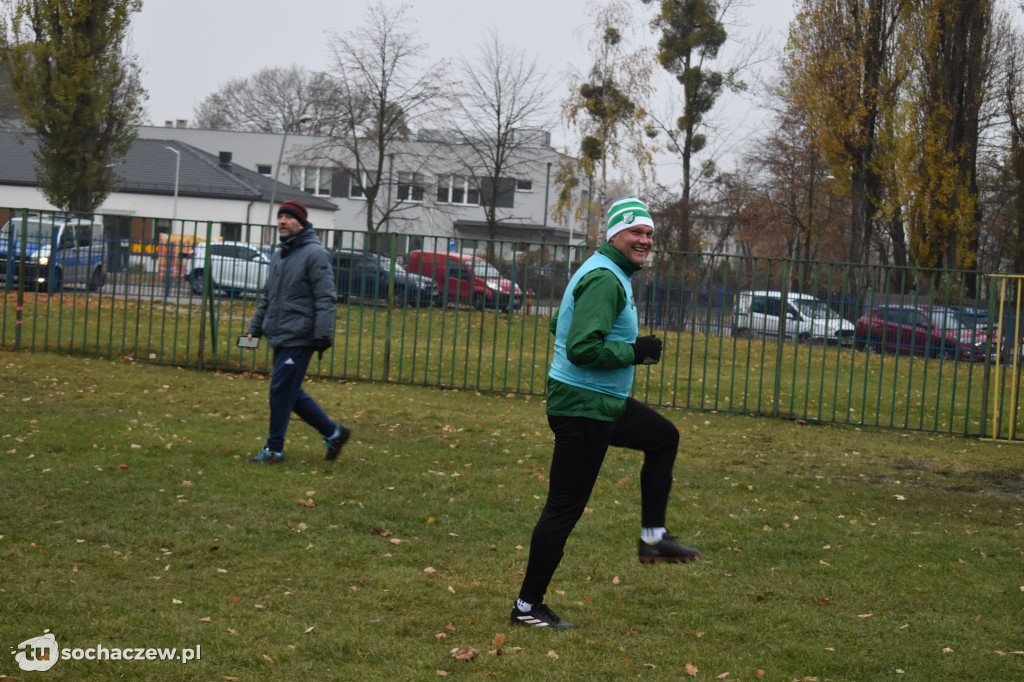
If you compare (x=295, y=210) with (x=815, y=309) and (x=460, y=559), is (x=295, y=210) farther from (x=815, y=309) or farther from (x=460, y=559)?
(x=815, y=309)

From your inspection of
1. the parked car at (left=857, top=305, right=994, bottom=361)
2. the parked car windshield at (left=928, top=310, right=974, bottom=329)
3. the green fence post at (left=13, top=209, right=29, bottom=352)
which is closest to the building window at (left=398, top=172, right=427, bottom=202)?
the green fence post at (left=13, top=209, right=29, bottom=352)

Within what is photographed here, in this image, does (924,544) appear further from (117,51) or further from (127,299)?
(117,51)

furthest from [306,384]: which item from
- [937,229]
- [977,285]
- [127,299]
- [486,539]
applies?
[937,229]

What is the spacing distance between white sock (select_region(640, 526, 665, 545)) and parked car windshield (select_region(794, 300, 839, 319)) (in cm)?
809

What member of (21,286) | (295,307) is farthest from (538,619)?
(21,286)

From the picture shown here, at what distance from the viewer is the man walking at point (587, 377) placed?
4.41 m

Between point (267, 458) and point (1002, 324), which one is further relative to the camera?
point (1002, 324)

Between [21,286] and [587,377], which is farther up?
[21,286]

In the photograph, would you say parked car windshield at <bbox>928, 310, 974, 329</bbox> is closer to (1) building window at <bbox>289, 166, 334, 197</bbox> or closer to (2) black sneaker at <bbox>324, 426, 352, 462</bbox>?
(2) black sneaker at <bbox>324, 426, 352, 462</bbox>

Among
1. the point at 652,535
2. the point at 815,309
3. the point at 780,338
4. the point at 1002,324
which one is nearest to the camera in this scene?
the point at 652,535

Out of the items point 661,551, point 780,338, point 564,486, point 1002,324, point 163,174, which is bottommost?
point 661,551

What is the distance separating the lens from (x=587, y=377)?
451cm

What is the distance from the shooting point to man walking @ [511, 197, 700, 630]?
441 cm

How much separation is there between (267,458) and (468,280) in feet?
17.9
